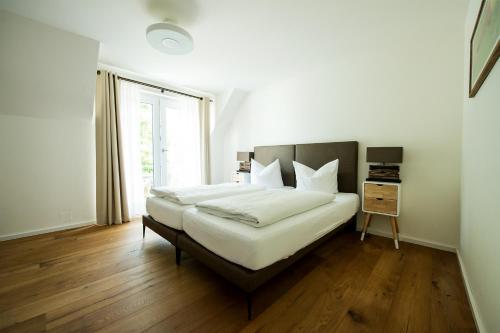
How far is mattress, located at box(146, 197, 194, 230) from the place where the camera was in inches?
78.3

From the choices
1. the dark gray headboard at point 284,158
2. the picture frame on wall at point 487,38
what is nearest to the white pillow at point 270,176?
the dark gray headboard at point 284,158

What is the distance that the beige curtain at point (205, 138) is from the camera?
176 inches

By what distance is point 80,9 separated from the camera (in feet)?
6.44

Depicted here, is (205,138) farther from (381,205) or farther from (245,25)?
(381,205)

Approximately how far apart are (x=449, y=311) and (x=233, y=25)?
10.2ft

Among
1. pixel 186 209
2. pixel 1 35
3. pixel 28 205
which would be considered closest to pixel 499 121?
pixel 186 209

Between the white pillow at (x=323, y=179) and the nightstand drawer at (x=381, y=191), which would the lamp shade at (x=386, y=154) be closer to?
the nightstand drawer at (x=381, y=191)

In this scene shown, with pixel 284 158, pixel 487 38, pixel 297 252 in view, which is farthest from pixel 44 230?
pixel 487 38

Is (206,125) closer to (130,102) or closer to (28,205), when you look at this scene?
(130,102)

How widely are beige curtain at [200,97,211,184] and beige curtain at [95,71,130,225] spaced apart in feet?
5.31

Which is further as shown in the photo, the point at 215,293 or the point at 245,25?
the point at 245,25

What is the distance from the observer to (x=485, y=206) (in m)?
1.17

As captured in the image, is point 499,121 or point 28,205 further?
point 28,205

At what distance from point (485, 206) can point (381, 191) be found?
3.82 ft
